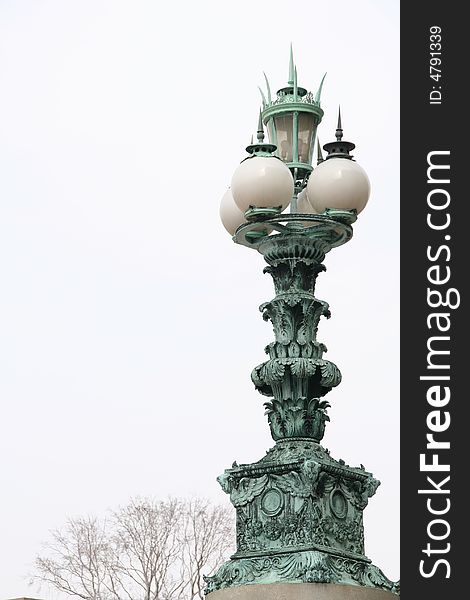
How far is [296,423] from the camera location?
13211 mm

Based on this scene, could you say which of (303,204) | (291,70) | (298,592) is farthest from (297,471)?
(291,70)

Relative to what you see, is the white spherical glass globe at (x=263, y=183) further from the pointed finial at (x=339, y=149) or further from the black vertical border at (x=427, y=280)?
the black vertical border at (x=427, y=280)

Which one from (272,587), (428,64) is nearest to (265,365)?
(272,587)

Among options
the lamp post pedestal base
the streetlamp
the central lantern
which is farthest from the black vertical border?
the central lantern

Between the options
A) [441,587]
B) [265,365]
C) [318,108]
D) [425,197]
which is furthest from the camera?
[318,108]

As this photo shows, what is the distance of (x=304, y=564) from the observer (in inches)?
489

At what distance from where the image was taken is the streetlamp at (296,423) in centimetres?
1259

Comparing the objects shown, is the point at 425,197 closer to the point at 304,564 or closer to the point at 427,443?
the point at 427,443

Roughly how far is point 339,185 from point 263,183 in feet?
2.26

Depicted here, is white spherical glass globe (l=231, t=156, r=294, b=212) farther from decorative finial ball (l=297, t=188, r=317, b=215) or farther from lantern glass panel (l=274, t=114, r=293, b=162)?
lantern glass panel (l=274, t=114, r=293, b=162)

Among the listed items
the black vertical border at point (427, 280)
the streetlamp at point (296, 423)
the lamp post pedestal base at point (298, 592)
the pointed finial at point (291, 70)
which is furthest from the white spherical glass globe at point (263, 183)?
the lamp post pedestal base at point (298, 592)

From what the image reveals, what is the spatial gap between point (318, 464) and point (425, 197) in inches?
92.7

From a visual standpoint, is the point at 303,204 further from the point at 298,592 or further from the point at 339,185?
the point at 298,592

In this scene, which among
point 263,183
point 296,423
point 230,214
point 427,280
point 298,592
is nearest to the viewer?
point 427,280
